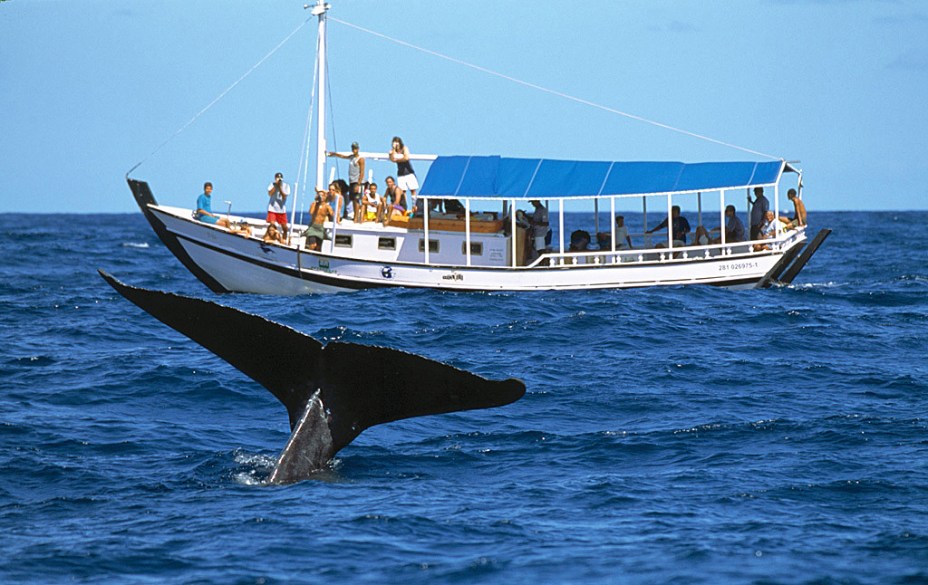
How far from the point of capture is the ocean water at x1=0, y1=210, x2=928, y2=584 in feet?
28.1

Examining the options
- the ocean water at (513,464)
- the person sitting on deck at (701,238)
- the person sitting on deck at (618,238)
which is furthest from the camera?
the person sitting on deck at (701,238)

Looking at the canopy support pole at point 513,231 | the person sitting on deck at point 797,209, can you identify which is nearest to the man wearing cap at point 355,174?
the canopy support pole at point 513,231

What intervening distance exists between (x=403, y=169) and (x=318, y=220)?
8.37 feet

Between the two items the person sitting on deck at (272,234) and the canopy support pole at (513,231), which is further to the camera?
the person sitting on deck at (272,234)

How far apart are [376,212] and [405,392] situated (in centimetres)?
2151

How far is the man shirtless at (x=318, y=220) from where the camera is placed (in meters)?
29.3

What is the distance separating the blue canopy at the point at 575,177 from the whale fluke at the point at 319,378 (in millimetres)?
18772

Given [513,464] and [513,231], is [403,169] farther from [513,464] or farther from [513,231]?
[513,464]

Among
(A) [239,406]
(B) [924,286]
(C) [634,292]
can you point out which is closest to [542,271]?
(C) [634,292]

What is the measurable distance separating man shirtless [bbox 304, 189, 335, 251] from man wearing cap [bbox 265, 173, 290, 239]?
93 cm

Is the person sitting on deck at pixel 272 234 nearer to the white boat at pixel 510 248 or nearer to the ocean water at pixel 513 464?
the white boat at pixel 510 248

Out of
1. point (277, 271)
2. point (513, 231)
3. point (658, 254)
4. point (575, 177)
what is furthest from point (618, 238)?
point (277, 271)

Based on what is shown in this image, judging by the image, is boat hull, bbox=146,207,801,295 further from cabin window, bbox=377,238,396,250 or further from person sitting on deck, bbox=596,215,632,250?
person sitting on deck, bbox=596,215,632,250

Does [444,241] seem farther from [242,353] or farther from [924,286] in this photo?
[242,353]
